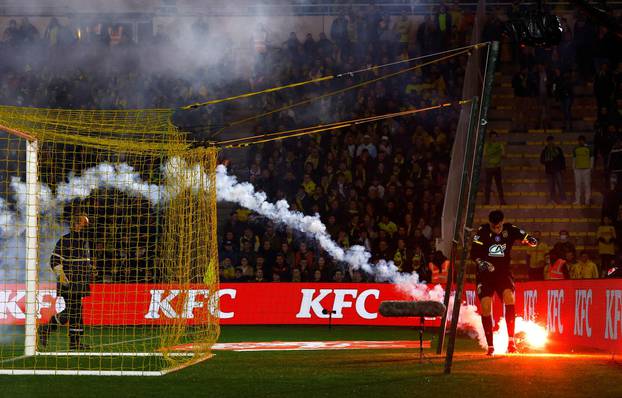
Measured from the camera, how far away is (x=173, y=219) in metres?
11.6

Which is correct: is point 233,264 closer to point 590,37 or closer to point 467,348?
point 467,348

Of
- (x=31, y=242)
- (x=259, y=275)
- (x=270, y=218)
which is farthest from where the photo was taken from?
(x=270, y=218)

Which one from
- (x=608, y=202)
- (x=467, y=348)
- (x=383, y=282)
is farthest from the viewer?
(x=608, y=202)

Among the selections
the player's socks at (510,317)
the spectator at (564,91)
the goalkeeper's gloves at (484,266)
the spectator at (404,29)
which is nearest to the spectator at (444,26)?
the spectator at (404,29)

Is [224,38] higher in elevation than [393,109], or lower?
higher

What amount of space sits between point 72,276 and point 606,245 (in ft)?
41.7

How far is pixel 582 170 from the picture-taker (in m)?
23.4

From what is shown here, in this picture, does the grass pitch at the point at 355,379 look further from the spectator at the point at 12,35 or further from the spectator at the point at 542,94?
the spectator at the point at 12,35

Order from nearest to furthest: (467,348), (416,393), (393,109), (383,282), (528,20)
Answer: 1. (416,393)
2. (528,20)
3. (467,348)
4. (383,282)
5. (393,109)

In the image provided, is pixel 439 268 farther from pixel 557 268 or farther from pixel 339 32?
pixel 339 32

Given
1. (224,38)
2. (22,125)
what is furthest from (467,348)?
(224,38)

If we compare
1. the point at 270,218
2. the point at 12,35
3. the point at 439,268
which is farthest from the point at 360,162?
the point at 12,35

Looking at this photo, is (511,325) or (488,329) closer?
(488,329)

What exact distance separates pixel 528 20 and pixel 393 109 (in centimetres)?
1404
